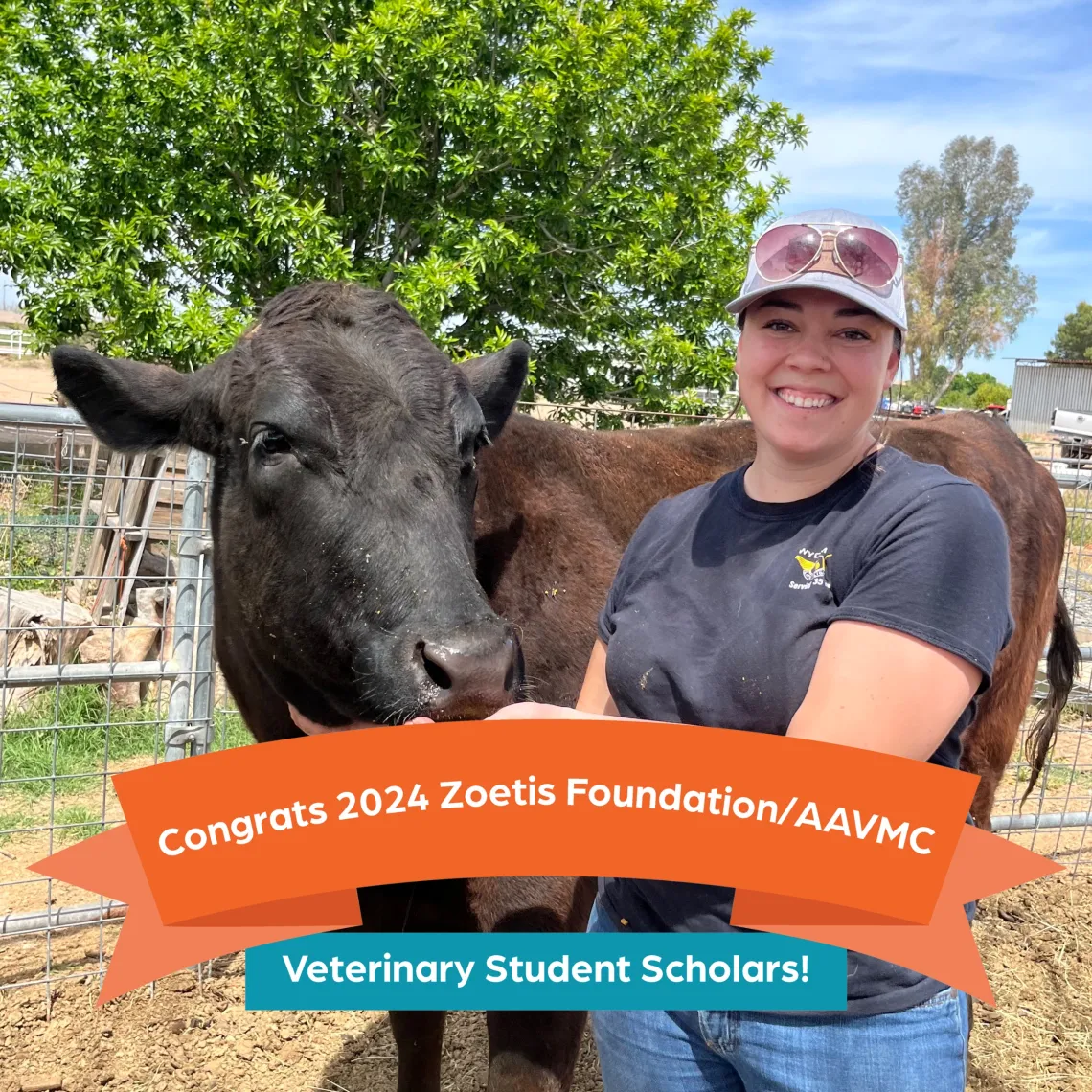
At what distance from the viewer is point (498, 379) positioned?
365cm

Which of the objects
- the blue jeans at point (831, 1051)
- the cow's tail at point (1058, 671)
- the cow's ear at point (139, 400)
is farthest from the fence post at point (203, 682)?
the cow's tail at point (1058, 671)

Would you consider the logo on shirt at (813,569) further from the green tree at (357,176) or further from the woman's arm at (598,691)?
the green tree at (357,176)

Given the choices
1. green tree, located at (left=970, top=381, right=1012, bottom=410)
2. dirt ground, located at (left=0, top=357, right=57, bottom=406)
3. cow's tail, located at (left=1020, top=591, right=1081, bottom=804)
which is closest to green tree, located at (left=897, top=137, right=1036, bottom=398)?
green tree, located at (left=970, top=381, right=1012, bottom=410)

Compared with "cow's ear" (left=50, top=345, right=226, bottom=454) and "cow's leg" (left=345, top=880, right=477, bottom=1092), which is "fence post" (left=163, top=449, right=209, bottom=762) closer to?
"cow's ear" (left=50, top=345, right=226, bottom=454)

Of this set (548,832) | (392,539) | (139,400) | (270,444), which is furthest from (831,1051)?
(139,400)

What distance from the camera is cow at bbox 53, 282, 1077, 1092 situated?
2494 millimetres

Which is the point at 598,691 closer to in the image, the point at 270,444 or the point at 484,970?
the point at 484,970

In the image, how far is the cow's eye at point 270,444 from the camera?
2.77 m

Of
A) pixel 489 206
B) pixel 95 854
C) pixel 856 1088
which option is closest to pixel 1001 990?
pixel 856 1088

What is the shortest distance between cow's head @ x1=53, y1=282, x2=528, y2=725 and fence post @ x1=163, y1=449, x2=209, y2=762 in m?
1.35

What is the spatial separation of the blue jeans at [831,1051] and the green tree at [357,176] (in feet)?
25.7

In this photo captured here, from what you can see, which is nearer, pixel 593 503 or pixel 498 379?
pixel 498 379

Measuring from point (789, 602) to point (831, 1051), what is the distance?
81 cm

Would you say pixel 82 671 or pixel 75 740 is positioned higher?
pixel 82 671
